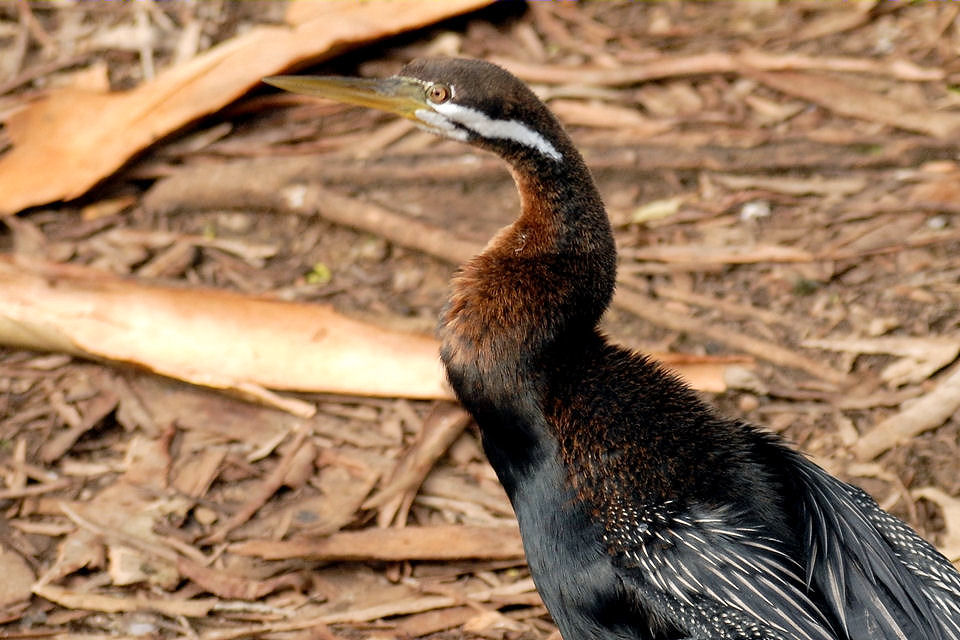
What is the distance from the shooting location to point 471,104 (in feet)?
13.4

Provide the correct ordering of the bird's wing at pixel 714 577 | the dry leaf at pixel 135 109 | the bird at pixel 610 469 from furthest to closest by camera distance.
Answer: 1. the dry leaf at pixel 135 109
2. the bird at pixel 610 469
3. the bird's wing at pixel 714 577

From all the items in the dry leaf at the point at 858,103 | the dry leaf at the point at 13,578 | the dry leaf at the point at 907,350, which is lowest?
the dry leaf at the point at 13,578

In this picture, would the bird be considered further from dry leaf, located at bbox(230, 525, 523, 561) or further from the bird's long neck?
dry leaf, located at bbox(230, 525, 523, 561)

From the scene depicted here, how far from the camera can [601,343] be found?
4.18 m

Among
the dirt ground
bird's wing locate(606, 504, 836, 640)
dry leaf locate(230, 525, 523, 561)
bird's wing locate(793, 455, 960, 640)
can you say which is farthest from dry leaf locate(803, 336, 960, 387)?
bird's wing locate(606, 504, 836, 640)

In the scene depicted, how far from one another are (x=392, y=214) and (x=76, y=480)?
2149 millimetres

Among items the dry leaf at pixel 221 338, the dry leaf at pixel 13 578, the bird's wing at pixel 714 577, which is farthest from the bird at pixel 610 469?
the dry leaf at pixel 13 578

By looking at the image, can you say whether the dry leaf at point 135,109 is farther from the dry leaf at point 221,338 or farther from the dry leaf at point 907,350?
the dry leaf at point 907,350

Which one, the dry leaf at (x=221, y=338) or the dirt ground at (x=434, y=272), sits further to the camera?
the dry leaf at (x=221, y=338)

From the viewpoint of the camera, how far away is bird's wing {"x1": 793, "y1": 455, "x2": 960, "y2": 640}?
376 centimetres

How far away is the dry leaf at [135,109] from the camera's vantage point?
21.4 ft

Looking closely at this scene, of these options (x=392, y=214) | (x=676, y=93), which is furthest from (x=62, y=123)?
(x=676, y=93)

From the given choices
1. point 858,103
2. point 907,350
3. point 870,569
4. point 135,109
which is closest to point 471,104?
point 870,569

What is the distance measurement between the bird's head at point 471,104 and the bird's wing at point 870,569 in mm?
1497
